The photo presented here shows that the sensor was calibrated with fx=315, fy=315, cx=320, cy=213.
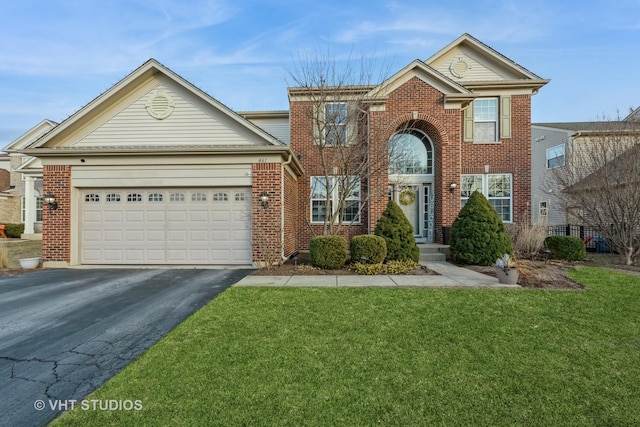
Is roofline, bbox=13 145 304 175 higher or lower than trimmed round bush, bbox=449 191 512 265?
higher

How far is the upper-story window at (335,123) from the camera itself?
10258 mm

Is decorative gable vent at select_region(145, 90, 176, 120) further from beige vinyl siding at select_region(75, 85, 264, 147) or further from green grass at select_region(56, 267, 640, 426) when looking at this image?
green grass at select_region(56, 267, 640, 426)

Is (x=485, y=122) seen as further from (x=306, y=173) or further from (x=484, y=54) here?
(x=306, y=173)

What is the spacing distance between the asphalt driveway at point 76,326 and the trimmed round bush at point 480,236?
6.36 meters

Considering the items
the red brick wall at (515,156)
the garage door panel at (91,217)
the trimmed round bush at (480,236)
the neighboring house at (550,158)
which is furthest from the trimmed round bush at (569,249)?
the garage door panel at (91,217)

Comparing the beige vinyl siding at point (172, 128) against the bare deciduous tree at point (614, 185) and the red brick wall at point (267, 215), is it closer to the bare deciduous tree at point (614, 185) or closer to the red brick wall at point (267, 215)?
the red brick wall at point (267, 215)

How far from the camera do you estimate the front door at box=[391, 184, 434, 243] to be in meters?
12.6

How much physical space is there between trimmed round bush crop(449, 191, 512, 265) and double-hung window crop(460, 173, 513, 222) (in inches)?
151

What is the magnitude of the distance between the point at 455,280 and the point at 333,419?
5568 millimetres

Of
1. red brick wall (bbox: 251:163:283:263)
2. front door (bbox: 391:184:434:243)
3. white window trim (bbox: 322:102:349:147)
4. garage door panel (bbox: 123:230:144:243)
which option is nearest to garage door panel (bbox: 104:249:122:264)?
garage door panel (bbox: 123:230:144:243)

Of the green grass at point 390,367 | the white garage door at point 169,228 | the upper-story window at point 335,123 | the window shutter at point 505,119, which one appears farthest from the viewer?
the window shutter at point 505,119

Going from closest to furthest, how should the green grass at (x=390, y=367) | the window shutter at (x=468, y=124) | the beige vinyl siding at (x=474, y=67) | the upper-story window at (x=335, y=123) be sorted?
1. the green grass at (x=390, y=367)
2. the upper-story window at (x=335, y=123)
3. the window shutter at (x=468, y=124)
4. the beige vinyl siding at (x=474, y=67)

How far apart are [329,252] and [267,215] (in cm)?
227

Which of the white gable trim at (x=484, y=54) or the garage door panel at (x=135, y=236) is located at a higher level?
→ the white gable trim at (x=484, y=54)
